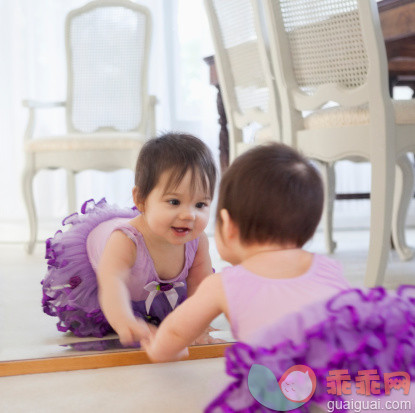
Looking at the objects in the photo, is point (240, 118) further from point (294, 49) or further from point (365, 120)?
point (365, 120)

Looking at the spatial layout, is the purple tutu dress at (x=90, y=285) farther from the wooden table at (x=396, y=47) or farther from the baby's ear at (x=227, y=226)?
the wooden table at (x=396, y=47)

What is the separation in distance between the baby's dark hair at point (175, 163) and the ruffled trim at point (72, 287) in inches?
9.4

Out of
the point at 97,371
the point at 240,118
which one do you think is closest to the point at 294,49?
the point at 240,118

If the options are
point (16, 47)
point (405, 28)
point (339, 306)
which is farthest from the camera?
point (16, 47)

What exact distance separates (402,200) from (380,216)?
921 millimetres

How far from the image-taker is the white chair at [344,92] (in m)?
1.67

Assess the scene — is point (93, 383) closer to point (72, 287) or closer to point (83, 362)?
point (83, 362)

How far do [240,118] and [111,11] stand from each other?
4.13ft

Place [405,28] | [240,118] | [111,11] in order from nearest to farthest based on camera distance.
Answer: [405,28], [240,118], [111,11]

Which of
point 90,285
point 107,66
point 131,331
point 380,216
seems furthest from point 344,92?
point 107,66

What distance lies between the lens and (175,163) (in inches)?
48.9

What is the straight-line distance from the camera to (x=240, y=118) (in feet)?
8.03

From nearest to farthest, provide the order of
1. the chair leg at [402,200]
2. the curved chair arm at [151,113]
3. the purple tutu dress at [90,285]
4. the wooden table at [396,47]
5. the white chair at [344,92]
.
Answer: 1. the purple tutu dress at [90,285]
2. the white chair at [344,92]
3. the wooden table at [396,47]
4. the chair leg at [402,200]
5. the curved chair arm at [151,113]

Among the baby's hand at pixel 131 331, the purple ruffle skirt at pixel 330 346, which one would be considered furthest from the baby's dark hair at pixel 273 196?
the baby's hand at pixel 131 331
